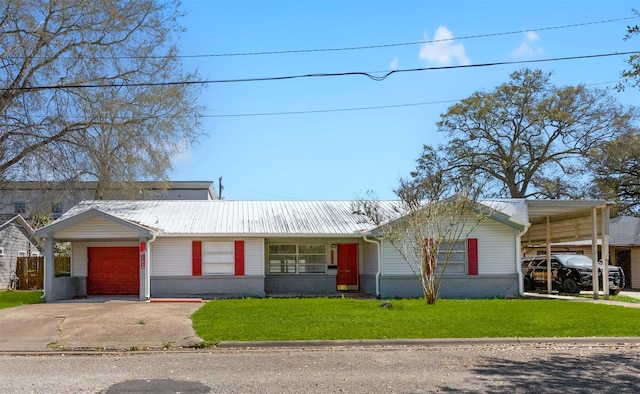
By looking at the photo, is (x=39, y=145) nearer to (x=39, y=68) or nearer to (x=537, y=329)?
(x=39, y=68)

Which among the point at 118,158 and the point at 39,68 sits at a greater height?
the point at 39,68

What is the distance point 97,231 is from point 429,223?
38.3 ft

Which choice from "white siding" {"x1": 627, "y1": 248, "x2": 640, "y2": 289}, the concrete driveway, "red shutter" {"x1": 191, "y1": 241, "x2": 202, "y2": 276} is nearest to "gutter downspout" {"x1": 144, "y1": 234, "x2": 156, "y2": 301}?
"red shutter" {"x1": 191, "y1": 241, "x2": 202, "y2": 276}

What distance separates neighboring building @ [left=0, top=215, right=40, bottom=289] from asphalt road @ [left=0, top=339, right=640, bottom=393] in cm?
2241

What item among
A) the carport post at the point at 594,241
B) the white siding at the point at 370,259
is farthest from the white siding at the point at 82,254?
the carport post at the point at 594,241

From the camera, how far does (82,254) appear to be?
24.4 metres

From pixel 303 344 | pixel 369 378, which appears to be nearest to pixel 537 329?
pixel 303 344

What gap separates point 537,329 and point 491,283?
31.2 ft

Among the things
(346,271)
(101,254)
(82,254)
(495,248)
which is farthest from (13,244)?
(495,248)

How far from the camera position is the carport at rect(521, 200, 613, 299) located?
22.0 m

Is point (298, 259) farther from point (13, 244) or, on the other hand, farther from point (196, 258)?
point (13, 244)

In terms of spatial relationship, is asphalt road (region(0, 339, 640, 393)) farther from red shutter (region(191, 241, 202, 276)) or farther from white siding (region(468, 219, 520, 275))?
red shutter (region(191, 241, 202, 276))

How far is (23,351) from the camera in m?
12.2

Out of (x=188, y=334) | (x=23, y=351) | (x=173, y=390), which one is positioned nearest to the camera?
(x=173, y=390)
